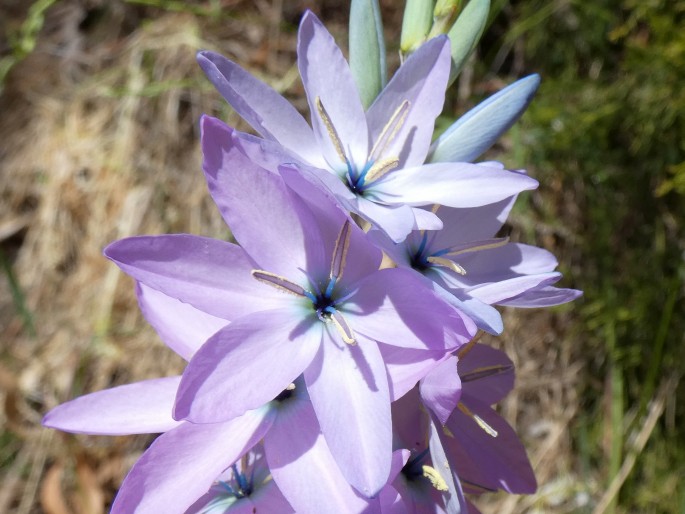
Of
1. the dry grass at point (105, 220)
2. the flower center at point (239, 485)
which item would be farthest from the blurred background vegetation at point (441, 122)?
the flower center at point (239, 485)

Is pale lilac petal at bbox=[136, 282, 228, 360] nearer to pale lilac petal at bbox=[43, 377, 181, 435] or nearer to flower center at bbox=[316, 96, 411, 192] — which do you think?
pale lilac petal at bbox=[43, 377, 181, 435]

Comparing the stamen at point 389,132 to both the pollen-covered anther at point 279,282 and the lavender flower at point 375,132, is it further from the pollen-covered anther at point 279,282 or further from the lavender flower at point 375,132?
the pollen-covered anther at point 279,282

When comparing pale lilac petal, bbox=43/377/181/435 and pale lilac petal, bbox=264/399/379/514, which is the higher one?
pale lilac petal, bbox=264/399/379/514

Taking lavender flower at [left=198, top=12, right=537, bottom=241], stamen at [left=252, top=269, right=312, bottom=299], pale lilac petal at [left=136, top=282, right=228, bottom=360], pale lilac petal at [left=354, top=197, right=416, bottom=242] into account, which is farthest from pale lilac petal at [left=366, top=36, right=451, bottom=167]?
pale lilac petal at [left=136, top=282, right=228, bottom=360]

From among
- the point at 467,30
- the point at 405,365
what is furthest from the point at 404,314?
the point at 467,30

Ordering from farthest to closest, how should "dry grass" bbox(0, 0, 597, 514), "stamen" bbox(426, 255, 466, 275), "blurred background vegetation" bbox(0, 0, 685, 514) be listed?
"dry grass" bbox(0, 0, 597, 514) → "blurred background vegetation" bbox(0, 0, 685, 514) → "stamen" bbox(426, 255, 466, 275)

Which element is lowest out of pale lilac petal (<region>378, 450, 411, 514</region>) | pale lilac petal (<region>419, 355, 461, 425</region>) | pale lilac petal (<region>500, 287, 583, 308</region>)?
pale lilac petal (<region>378, 450, 411, 514</region>)

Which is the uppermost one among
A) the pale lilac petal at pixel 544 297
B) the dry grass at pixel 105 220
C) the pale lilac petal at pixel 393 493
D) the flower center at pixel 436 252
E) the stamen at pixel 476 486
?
the pale lilac petal at pixel 544 297

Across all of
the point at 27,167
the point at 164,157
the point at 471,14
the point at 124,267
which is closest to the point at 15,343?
the point at 27,167
